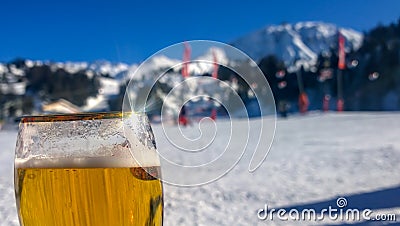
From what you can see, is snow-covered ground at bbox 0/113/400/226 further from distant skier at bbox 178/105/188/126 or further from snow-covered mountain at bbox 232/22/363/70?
snow-covered mountain at bbox 232/22/363/70

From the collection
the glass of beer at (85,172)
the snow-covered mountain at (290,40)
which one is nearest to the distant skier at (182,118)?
the glass of beer at (85,172)

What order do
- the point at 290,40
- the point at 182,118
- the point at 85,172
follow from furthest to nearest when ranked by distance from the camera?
the point at 290,40 → the point at 182,118 → the point at 85,172

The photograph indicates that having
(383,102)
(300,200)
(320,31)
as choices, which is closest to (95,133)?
(300,200)

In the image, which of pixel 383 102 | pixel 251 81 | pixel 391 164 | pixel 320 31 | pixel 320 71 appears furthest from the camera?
pixel 320 31

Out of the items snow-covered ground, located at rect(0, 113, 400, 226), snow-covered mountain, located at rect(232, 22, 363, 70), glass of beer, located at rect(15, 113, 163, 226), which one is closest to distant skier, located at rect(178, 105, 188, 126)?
snow-covered ground, located at rect(0, 113, 400, 226)

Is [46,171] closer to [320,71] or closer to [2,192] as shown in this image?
[2,192]

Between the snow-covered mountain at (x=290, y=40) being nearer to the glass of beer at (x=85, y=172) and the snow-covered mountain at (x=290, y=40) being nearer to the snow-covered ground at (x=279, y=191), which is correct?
the snow-covered ground at (x=279, y=191)

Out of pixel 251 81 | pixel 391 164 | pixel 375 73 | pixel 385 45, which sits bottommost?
pixel 391 164

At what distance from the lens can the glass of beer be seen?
32.0 inches

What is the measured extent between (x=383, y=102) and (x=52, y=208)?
3534 cm

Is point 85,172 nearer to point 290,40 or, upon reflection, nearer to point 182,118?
point 182,118

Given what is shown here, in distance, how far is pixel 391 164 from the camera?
2742mm

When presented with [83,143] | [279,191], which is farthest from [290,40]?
[83,143]

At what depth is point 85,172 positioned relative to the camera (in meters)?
0.81
